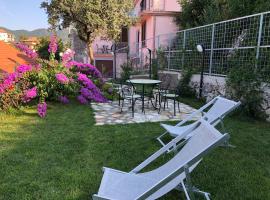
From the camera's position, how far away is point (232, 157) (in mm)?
4016

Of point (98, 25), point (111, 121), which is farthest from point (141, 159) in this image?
point (98, 25)

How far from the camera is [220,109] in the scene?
13.7 ft

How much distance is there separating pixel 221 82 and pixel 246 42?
140cm

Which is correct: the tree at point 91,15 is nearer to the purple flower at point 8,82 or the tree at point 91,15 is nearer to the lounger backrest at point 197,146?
the purple flower at point 8,82

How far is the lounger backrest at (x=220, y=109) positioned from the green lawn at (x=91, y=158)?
1.95 feet

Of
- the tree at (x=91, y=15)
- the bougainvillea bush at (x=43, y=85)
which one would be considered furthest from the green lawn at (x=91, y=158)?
the tree at (x=91, y=15)

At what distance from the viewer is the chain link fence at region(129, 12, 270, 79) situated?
266 inches

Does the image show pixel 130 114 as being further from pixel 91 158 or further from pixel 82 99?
pixel 91 158

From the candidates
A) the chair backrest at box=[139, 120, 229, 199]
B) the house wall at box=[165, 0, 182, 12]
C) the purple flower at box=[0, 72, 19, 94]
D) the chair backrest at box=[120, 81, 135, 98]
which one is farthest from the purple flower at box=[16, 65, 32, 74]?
the house wall at box=[165, 0, 182, 12]

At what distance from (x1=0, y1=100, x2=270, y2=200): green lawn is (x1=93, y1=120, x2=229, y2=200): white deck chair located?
1.39 ft

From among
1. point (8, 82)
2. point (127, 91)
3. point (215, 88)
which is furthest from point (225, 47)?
point (8, 82)

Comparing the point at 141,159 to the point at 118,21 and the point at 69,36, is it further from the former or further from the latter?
the point at 69,36

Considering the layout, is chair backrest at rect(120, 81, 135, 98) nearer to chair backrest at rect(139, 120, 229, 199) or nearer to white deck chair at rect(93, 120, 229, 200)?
white deck chair at rect(93, 120, 229, 200)

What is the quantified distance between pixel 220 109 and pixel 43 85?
5111 mm
